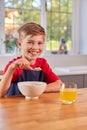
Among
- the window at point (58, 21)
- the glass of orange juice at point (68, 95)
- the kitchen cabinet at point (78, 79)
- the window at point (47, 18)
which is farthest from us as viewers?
the window at point (58, 21)

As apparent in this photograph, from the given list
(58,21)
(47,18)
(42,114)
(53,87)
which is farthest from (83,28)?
(42,114)

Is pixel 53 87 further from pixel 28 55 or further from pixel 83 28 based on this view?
pixel 83 28

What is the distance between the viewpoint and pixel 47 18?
12.2 ft

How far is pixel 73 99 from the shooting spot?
137cm

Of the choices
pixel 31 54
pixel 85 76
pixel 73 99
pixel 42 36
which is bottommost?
pixel 85 76

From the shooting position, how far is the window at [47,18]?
11.4 ft

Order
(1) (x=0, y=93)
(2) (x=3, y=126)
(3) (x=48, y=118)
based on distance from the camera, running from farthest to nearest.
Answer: (1) (x=0, y=93)
(3) (x=48, y=118)
(2) (x=3, y=126)

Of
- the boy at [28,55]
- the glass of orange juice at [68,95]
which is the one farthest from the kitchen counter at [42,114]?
the boy at [28,55]

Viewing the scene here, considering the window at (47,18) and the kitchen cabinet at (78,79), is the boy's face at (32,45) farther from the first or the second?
the window at (47,18)

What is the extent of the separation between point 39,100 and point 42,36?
444 mm

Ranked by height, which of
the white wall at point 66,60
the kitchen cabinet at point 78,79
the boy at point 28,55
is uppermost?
the boy at point 28,55

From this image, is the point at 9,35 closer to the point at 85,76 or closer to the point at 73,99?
the point at 85,76

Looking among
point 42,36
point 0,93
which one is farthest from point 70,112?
point 42,36

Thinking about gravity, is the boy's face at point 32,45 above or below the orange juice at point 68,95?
above
